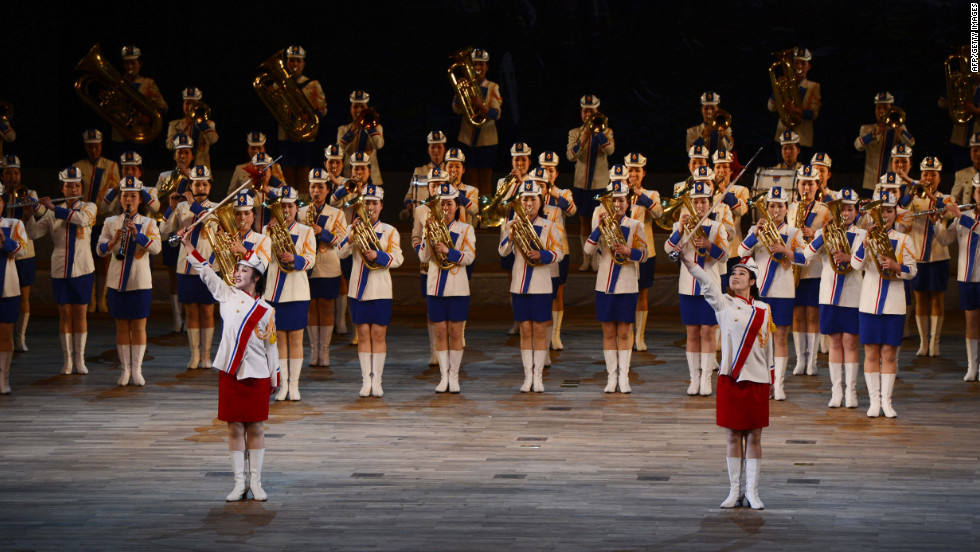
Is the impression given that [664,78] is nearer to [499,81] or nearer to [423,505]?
[499,81]

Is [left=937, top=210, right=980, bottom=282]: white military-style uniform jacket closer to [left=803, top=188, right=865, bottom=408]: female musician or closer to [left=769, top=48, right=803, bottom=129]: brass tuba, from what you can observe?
[left=803, top=188, right=865, bottom=408]: female musician

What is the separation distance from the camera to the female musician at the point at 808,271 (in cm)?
1090

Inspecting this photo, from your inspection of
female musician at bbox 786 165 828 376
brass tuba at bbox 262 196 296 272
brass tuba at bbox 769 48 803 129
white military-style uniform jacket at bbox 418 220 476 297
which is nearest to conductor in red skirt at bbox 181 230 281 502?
brass tuba at bbox 262 196 296 272

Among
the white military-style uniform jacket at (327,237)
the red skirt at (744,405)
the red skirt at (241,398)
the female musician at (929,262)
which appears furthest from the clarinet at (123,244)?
the female musician at (929,262)

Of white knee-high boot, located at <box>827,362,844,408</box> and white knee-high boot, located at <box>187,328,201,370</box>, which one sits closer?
white knee-high boot, located at <box>827,362,844,408</box>

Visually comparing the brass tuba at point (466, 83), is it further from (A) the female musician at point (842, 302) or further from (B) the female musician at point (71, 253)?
(A) the female musician at point (842, 302)

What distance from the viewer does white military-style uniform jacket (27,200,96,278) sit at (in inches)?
437

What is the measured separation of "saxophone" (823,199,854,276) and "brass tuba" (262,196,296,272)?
4217 millimetres

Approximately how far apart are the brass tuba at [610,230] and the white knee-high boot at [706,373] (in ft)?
3.34

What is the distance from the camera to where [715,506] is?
7547mm

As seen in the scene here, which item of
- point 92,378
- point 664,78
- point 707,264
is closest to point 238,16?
point 664,78

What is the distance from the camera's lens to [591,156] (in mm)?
13930

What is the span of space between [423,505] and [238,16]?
1061 cm

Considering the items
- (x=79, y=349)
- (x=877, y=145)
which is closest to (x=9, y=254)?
(x=79, y=349)
